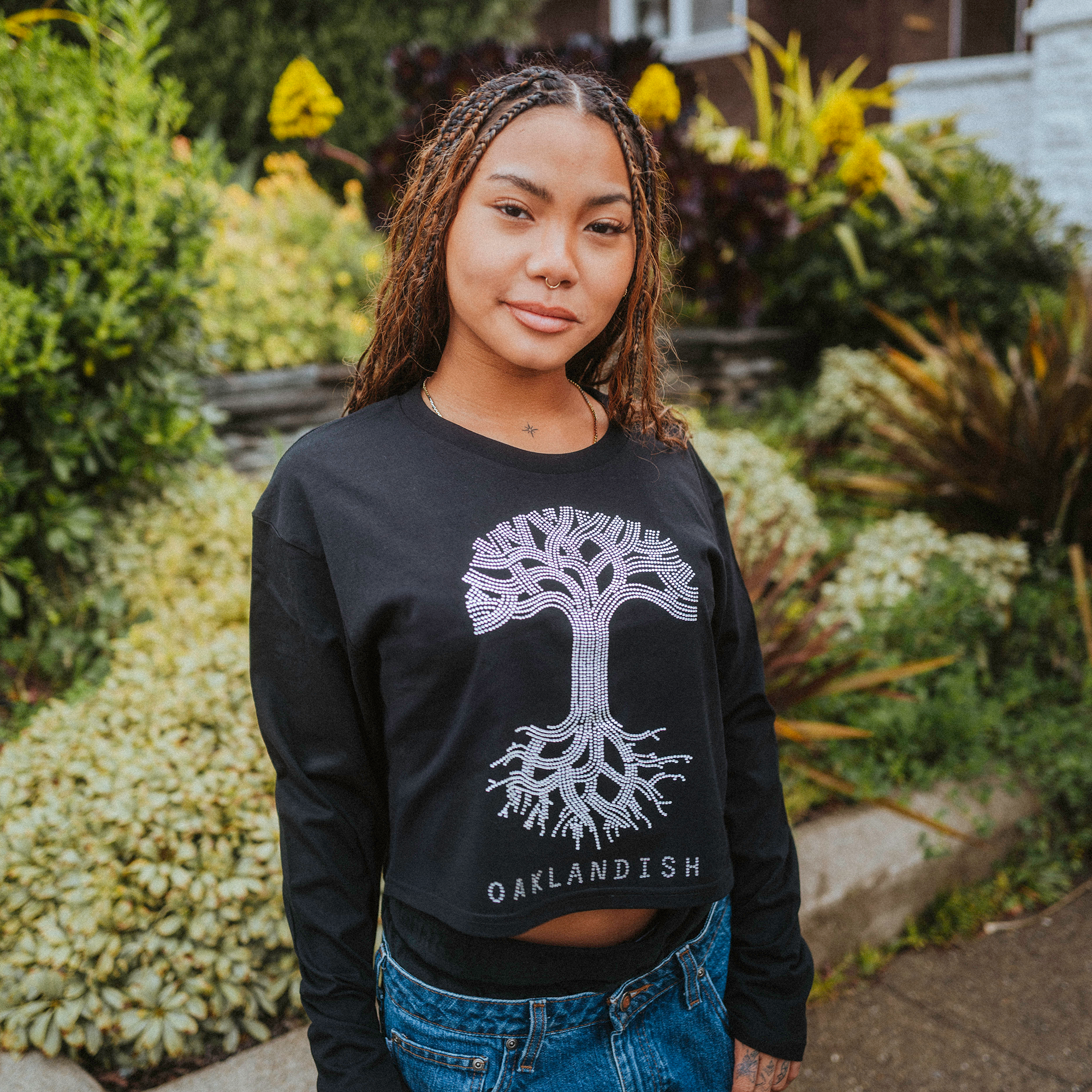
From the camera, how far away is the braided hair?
125cm

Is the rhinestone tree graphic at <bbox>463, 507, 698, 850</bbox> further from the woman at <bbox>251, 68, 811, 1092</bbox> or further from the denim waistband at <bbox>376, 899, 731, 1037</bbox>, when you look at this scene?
the denim waistband at <bbox>376, 899, 731, 1037</bbox>

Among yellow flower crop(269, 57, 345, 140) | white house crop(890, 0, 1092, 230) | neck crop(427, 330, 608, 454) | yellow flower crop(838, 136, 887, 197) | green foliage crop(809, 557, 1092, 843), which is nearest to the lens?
neck crop(427, 330, 608, 454)

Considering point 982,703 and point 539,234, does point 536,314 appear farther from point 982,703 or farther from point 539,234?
point 982,703

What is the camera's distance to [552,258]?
3.97ft

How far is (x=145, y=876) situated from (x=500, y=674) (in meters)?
1.35

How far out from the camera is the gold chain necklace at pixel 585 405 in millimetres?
1348

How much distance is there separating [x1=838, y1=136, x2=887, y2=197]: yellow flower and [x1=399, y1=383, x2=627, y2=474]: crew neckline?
4.59 m

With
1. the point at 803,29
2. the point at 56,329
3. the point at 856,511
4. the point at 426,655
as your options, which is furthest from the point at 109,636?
the point at 803,29

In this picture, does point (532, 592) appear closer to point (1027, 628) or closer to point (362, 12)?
point (1027, 628)

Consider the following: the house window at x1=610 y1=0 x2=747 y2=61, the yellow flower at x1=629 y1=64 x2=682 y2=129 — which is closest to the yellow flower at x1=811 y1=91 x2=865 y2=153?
the yellow flower at x1=629 y1=64 x2=682 y2=129

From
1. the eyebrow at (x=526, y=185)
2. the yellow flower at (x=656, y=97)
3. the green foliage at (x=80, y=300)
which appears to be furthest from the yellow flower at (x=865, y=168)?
the eyebrow at (x=526, y=185)

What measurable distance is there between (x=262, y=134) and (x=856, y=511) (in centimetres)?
572

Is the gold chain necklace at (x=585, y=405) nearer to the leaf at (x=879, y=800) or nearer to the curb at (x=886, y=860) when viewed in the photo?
the curb at (x=886, y=860)

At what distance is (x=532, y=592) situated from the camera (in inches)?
47.7
